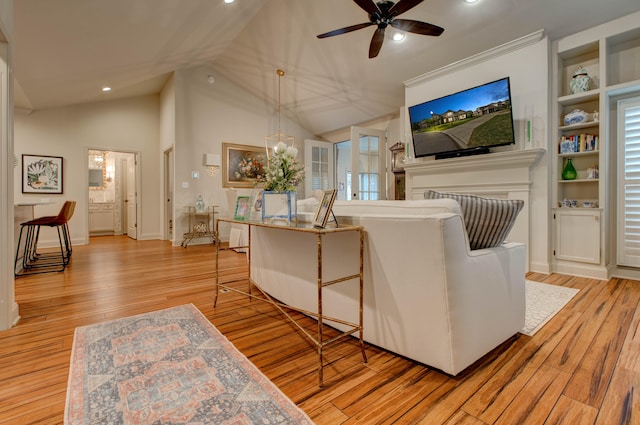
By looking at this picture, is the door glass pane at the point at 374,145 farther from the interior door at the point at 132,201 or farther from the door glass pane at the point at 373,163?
the interior door at the point at 132,201

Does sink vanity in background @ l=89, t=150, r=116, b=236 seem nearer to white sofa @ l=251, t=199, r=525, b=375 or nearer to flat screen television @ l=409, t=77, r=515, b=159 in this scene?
flat screen television @ l=409, t=77, r=515, b=159

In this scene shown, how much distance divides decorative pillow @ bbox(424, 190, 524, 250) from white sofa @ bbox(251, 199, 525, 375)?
94 mm

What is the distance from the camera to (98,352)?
170cm

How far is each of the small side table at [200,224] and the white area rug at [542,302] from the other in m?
5.18

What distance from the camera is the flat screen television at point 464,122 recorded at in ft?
11.9

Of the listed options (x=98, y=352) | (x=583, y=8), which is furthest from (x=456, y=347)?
(x=583, y=8)

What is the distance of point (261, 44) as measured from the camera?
5.14 meters

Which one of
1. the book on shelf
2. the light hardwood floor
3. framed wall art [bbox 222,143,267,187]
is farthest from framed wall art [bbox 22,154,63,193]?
the book on shelf

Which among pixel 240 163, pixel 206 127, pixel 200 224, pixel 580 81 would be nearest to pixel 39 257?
pixel 200 224

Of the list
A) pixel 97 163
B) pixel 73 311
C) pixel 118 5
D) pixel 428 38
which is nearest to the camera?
pixel 73 311

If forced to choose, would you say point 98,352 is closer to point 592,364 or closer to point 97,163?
point 592,364

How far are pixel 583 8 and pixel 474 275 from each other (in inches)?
138

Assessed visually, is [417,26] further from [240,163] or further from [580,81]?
[240,163]

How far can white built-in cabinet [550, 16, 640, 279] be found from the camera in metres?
3.22
